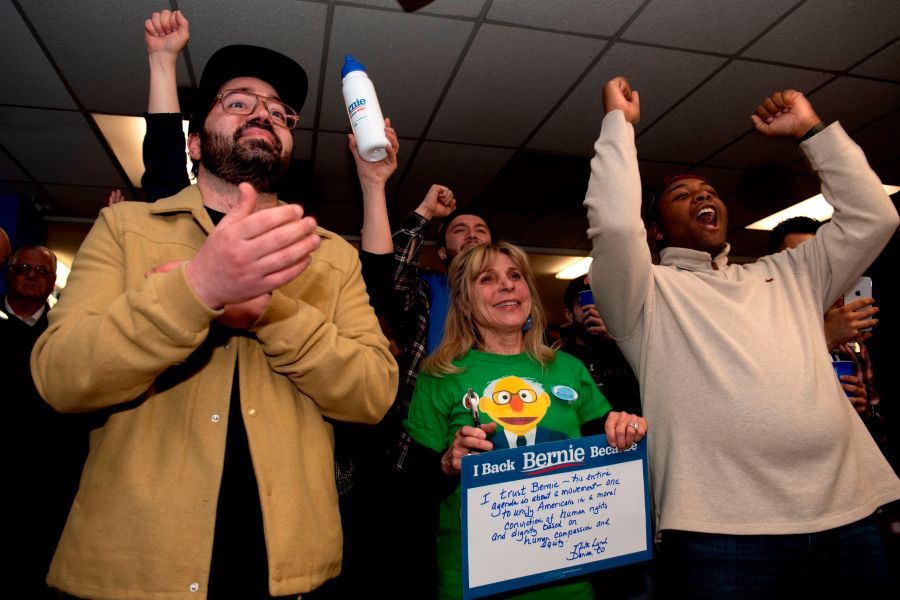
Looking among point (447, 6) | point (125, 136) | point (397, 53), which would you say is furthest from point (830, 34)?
point (125, 136)

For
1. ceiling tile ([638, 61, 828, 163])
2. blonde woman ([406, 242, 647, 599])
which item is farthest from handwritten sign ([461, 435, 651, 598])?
ceiling tile ([638, 61, 828, 163])

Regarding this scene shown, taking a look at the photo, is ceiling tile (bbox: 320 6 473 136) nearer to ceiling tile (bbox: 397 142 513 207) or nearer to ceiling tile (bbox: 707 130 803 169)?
ceiling tile (bbox: 397 142 513 207)

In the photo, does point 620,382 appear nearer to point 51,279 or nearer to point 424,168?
point 424,168

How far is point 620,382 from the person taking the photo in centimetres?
188

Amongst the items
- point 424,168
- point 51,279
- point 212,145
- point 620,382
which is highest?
point 424,168

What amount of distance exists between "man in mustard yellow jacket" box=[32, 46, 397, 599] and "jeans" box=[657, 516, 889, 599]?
0.75m

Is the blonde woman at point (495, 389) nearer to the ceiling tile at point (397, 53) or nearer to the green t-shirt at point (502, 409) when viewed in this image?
the green t-shirt at point (502, 409)

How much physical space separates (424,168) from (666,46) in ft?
6.35

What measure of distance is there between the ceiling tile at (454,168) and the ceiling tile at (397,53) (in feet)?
1.81

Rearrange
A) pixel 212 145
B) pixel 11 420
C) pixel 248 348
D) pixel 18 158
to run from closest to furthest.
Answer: pixel 248 348, pixel 212 145, pixel 11 420, pixel 18 158

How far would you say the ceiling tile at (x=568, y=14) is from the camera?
8.13ft

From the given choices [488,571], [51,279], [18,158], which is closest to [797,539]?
[488,571]

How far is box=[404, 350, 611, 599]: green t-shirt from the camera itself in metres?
1.21

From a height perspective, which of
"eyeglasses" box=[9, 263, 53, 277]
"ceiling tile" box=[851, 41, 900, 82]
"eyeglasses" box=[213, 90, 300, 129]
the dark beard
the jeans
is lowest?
the jeans
